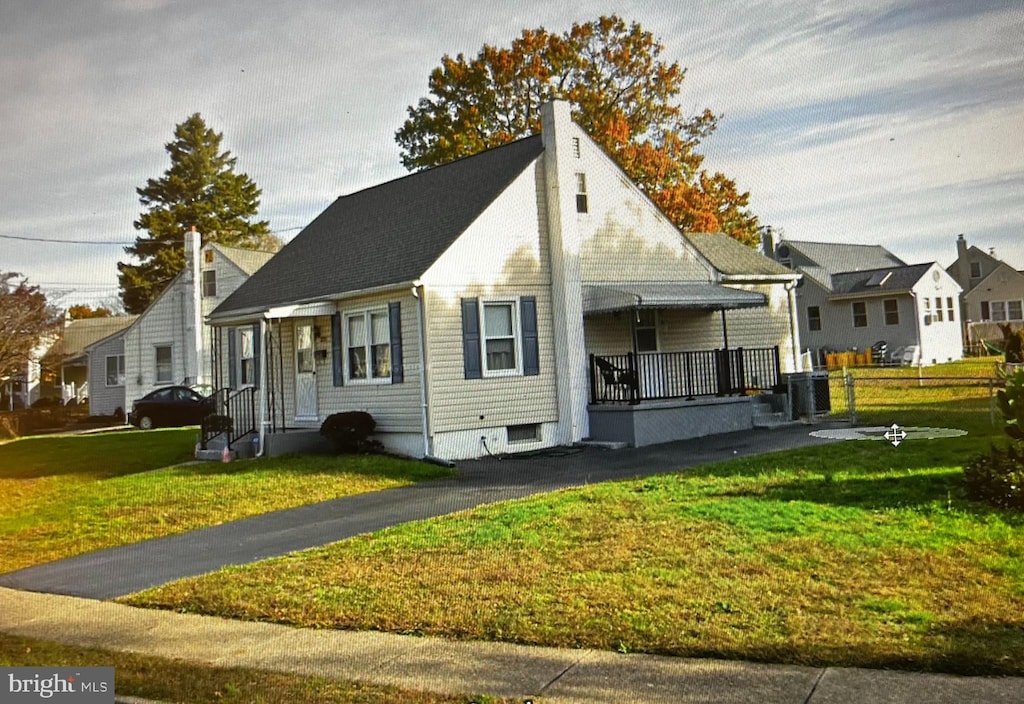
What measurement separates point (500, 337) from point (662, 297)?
10.9ft

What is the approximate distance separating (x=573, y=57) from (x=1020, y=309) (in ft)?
102

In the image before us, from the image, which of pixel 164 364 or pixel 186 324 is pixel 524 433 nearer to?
pixel 186 324

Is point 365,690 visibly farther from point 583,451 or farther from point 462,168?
point 462,168

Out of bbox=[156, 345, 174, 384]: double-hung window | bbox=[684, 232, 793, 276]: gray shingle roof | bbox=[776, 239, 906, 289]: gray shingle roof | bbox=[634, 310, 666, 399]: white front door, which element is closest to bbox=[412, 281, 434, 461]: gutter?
bbox=[634, 310, 666, 399]: white front door

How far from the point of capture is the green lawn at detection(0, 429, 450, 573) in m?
11.4

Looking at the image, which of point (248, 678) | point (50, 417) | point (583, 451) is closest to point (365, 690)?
point (248, 678)

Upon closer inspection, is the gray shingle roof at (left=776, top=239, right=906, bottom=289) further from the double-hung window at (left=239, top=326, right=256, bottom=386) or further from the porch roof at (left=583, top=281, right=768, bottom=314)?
the double-hung window at (left=239, top=326, right=256, bottom=386)

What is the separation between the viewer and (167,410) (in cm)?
2888

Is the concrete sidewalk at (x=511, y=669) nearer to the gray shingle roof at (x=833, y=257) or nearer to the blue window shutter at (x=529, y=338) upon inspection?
the blue window shutter at (x=529, y=338)

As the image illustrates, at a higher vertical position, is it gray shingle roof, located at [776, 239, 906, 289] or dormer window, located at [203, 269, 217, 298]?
gray shingle roof, located at [776, 239, 906, 289]

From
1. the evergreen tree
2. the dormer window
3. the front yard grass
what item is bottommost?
the front yard grass

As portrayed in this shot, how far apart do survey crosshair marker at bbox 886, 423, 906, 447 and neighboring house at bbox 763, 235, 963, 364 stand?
24.2 m

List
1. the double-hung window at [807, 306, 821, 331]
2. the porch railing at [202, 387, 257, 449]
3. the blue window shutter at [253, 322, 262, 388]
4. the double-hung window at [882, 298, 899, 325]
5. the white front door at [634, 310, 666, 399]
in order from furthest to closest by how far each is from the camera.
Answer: the double-hung window at [807, 306, 821, 331], the double-hung window at [882, 298, 899, 325], the blue window shutter at [253, 322, 262, 388], the porch railing at [202, 387, 257, 449], the white front door at [634, 310, 666, 399]

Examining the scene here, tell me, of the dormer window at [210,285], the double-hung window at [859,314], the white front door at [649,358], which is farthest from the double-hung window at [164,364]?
the double-hung window at [859,314]
